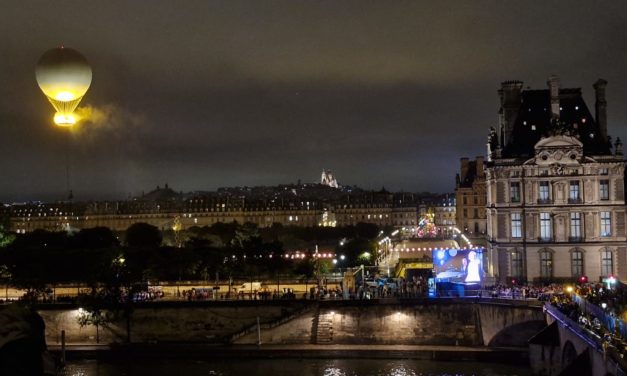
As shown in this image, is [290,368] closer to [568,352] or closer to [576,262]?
[568,352]

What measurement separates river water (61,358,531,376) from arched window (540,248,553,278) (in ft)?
40.5

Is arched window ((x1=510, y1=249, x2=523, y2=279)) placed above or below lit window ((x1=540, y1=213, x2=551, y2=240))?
below

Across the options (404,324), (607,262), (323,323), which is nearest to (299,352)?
(323,323)

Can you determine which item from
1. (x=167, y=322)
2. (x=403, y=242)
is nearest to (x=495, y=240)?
(x=167, y=322)

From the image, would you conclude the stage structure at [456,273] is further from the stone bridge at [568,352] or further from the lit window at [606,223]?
the lit window at [606,223]

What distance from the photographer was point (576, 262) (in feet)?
169

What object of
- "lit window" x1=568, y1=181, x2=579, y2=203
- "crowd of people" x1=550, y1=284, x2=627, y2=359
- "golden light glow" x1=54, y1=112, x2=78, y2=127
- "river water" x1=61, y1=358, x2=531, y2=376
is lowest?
"river water" x1=61, y1=358, x2=531, y2=376

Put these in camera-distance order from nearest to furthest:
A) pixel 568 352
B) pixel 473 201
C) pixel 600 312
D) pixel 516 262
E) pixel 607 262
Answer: pixel 600 312 < pixel 568 352 < pixel 607 262 < pixel 516 262 < pixel 473 201

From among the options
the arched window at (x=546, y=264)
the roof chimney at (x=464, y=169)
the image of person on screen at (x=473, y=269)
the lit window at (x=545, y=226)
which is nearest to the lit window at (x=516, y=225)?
the lit window at (x=545, y=226)

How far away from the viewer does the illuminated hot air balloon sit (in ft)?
89.1

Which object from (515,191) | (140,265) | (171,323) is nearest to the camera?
(171,323)

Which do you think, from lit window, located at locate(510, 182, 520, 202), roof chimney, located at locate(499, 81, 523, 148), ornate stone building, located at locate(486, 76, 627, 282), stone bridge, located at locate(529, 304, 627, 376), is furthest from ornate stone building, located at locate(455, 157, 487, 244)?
stone bridge, located at locate(529, 304, 627, 376)

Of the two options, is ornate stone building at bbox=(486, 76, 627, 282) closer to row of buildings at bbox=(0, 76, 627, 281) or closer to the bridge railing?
row of buildings at bbox=(0, 76, 627, 281)

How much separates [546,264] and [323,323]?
15.3 m
